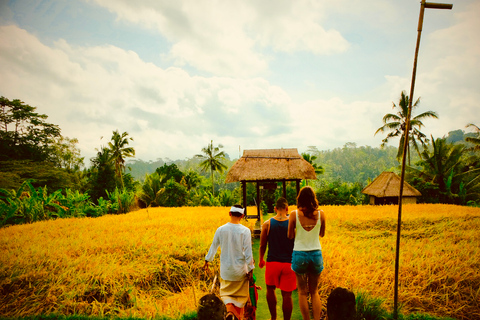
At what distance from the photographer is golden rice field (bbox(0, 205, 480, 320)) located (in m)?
3.75

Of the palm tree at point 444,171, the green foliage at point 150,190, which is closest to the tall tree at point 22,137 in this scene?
the green foliage at point 150,190

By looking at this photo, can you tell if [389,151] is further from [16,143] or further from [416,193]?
[16,143]

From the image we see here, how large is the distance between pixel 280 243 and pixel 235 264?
0.70 m

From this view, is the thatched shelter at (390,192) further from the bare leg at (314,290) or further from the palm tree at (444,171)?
the bare leg at (314,290)

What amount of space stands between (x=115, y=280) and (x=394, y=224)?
10459 mm

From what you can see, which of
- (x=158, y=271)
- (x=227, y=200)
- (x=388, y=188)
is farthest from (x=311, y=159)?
(x=158, y=271)

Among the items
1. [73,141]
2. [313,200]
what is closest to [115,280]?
[313,200]

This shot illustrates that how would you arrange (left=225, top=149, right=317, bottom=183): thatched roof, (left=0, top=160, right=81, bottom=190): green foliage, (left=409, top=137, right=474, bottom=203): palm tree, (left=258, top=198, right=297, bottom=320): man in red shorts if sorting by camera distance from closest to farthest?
(left=258, top=198, right=297, bottom=320): man in red shorts → (left=225, top=149, right=317, bottom=183): thatched roof → (left=0, top=160, right=81, bottom=190): green foliage → (left=409, top=137, right=474, bottom=203): palm tree

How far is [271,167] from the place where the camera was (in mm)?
9500

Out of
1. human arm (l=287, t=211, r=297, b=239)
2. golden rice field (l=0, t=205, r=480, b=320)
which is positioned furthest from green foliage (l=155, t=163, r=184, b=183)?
human arm (l=287, t=211, r=297, b=239)

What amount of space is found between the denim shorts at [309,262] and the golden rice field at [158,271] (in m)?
1.71

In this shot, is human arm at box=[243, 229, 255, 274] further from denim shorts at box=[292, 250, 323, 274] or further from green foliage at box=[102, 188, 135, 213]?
green foliage at box=[102, 188, 135, 213]

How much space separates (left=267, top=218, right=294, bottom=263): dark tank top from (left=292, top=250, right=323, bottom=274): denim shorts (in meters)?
0.24

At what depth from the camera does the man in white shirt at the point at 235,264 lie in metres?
2.85
